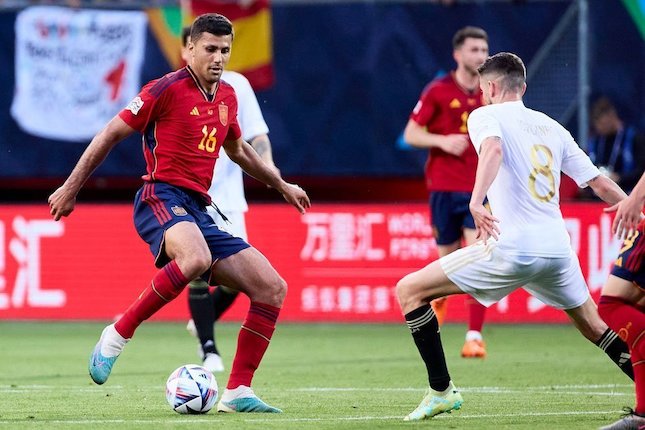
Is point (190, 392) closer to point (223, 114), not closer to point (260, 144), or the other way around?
point (223, 114)

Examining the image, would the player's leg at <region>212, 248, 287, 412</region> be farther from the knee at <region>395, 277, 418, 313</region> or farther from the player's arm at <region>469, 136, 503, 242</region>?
the player's arm at <region>469, 136, 503, 242</region>

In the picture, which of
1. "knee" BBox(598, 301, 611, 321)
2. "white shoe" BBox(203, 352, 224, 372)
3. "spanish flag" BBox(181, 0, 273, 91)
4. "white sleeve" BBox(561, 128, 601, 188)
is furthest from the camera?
"spanish flag" BBox(181, 0, 273, 91)

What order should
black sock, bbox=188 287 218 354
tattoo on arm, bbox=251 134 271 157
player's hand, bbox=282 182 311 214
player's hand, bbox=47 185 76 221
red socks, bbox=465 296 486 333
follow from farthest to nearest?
1. red socks, bbox=465 296 486 333
2. tattoo on arm, bbox=251 134 271 157
3. black sock, bbox=188 287 218 354
4. player's hand, bbox=282 182 311 214
5. player's hand, bbox=47 185 76 221

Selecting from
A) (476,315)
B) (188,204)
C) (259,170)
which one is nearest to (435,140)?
(476,315)

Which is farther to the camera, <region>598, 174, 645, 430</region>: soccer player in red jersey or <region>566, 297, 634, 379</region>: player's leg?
<region>566, 297, 634, 379</region>: player's leg

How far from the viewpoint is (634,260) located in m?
7.20

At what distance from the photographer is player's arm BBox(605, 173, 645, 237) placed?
261 inches

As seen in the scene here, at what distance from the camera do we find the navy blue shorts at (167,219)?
25.3 feet

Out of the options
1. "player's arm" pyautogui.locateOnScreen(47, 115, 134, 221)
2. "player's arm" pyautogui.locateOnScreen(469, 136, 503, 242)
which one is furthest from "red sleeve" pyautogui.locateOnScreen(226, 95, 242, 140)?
"player's arm" pyautogui.locateOnScreen(469, 136, 503, 242)

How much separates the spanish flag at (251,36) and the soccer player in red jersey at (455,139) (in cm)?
394

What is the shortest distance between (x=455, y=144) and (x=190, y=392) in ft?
15.1

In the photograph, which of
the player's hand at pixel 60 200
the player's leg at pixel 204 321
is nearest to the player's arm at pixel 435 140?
the player's leg at pixel 204 321

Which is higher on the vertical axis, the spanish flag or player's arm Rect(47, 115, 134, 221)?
player's arm Rect(47, 115, 134, 221)

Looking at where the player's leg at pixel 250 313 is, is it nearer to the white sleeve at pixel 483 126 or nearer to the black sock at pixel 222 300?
the white sleeve at pixel 483 126
